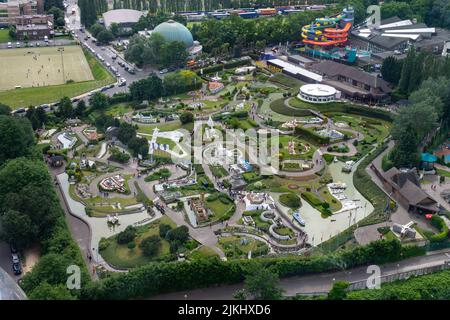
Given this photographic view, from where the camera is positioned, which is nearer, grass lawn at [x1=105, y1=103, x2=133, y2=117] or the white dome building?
grass lawn at [x1=105, y1=103, x2=133, y2=117]

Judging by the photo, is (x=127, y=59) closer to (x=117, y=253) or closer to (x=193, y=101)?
(x=193, y=101)

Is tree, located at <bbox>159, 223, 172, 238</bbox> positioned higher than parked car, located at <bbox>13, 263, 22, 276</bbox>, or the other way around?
tree, located at <bbox>159, 223, 172, 238</bbox>

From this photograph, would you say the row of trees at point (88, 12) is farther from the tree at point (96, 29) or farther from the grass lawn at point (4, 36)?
the grass lawn at point (4, 36)

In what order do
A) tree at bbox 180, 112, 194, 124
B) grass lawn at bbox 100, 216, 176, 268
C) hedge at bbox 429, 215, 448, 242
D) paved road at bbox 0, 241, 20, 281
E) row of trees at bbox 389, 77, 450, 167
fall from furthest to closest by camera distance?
tree at bbox 180, 112, 194, 124 < row of trees at bbox 389, 77, 450, 167 < hedge at bbox 429, 215, 448, 242 < grass lawn at bbox 100, 216, 176, 268 < paved road at bbox 0, 241, 20, 281

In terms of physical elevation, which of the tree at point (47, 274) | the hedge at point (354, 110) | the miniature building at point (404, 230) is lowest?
the miniature building at point (404, 230)

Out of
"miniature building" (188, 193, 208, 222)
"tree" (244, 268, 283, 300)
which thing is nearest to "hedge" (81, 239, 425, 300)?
"tree" (244, 268, 283, 300)

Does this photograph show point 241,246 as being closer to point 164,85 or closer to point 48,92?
point 164,85

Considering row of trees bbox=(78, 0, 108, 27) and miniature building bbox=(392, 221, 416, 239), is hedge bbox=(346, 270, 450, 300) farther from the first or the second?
row of trees bbox=(78, 0, 108, 27)

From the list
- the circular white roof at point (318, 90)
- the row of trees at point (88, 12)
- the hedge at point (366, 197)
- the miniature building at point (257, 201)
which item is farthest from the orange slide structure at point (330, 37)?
the miniature building at point (257, 201)
